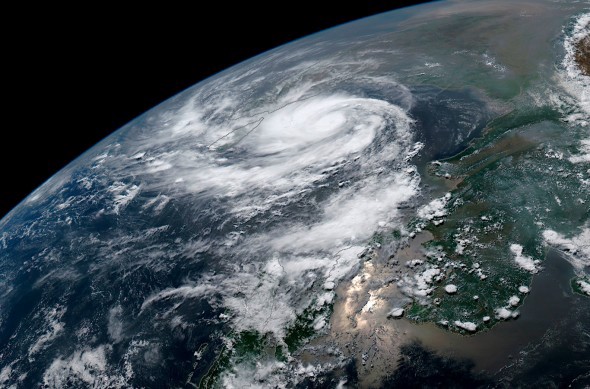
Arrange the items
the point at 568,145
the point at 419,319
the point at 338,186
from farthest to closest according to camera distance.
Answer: the point at 338,186
the point at 568,145
the point at 419,319

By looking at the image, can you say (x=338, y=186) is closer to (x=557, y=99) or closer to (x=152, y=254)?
(x=152, y=254)

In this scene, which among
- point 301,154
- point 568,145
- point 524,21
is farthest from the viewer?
point 524,21

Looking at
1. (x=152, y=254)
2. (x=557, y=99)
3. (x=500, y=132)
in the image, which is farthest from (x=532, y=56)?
(x=152, y=254)

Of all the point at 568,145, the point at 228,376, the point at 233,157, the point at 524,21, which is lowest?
the point at 228,376

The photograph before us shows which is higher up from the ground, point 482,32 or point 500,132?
point 482,32

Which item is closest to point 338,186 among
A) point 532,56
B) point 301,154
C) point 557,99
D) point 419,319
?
point 301,154

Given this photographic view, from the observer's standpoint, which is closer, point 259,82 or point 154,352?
point 154,352
